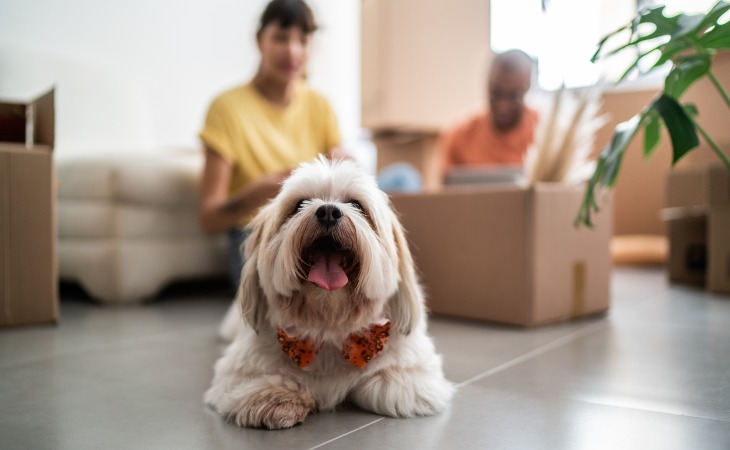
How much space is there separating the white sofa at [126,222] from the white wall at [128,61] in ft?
1.51

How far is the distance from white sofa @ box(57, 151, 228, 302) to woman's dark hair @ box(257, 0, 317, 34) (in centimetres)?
80

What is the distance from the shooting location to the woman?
250 centimetres

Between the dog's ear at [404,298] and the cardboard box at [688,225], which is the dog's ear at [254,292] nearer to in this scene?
the dog's ear at [404,298]

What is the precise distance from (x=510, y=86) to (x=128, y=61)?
2443 millimetres

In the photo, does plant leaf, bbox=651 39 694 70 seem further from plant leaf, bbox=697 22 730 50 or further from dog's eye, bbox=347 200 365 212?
dog's eye, bbox=347 200 365 212

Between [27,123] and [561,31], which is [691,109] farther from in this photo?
[27,123]

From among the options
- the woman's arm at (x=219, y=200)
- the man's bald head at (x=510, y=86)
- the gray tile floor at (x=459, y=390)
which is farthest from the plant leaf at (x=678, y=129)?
the man's bald head at (x=510, y=86)

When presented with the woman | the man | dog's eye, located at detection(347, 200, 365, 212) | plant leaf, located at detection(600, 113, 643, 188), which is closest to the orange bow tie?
dog's eye, located at detection(347, 200, 365, 212)

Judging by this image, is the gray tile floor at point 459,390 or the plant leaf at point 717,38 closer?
the gray tile floor at point 459,390

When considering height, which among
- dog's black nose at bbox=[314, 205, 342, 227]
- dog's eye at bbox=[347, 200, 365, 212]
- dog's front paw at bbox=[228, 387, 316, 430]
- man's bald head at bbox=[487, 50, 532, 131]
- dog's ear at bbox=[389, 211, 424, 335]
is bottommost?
dog's front paw at bbox=[228, 387, 316, 430]

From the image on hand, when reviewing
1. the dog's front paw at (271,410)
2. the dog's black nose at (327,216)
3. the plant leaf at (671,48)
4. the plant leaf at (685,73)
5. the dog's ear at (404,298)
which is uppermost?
the plant leaf at (671,48)

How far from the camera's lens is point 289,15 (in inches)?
A: 97.3

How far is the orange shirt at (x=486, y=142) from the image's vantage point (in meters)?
3.67

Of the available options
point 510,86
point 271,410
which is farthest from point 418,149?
point 271,410
